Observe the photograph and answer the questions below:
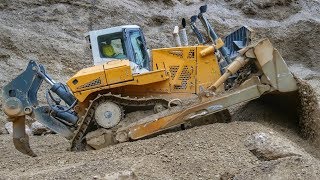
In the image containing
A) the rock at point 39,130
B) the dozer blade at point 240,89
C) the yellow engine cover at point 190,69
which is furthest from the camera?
the rock at point 39,130

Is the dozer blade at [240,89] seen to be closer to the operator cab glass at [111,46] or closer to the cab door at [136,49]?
the cab door at [136,49]

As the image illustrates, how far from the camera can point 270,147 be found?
24.4ft

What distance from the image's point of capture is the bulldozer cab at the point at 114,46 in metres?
9.59

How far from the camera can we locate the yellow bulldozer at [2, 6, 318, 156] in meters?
8.59

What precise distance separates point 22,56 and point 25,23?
154cm

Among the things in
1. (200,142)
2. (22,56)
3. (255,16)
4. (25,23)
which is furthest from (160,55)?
(255,16)

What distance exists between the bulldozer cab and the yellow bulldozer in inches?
0.6

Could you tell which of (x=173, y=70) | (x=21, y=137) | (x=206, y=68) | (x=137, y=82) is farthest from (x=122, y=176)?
(x=21, y=137)

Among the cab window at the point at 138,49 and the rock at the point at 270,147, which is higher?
the cab window at the point at 138,49

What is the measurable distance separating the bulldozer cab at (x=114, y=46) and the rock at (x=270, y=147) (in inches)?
99.1

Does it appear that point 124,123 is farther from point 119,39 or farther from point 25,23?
point 25,23

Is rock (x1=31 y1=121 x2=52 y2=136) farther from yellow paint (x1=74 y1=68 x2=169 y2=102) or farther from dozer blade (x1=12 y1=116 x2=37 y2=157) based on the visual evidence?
yellow paint (x1=74 y1=68 x2=169 y2=102)

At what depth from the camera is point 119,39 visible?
970 centimetres

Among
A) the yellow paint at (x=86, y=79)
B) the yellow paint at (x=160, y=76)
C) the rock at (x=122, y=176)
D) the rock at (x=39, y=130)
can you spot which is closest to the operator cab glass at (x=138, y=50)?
the yellow paint at (x=160, y=76)
